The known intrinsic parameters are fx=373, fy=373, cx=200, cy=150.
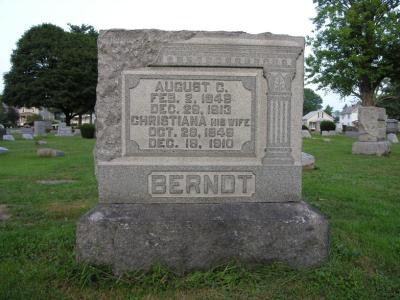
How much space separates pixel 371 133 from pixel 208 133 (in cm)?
1263

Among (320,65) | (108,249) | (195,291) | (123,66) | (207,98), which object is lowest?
(195,291)

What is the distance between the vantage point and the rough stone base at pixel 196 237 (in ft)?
10.3

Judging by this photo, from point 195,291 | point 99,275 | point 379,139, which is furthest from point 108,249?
point 379,139

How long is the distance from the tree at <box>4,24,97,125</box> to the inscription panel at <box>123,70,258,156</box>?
38.6 metres

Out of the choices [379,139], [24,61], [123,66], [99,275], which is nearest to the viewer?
[99,275]

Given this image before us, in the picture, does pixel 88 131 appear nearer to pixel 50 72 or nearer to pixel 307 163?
pixel 50 72

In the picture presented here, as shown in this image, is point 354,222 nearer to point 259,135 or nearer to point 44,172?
point 259,135

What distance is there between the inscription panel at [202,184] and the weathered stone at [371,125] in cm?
1239

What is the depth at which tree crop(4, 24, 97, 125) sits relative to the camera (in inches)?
1550

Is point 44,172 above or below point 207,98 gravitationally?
below

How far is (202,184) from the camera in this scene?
11.4 ft

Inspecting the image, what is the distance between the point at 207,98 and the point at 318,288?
1864 mm

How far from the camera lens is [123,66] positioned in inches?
133

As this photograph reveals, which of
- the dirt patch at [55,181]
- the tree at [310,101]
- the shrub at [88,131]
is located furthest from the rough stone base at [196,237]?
the tree at [310,101]
